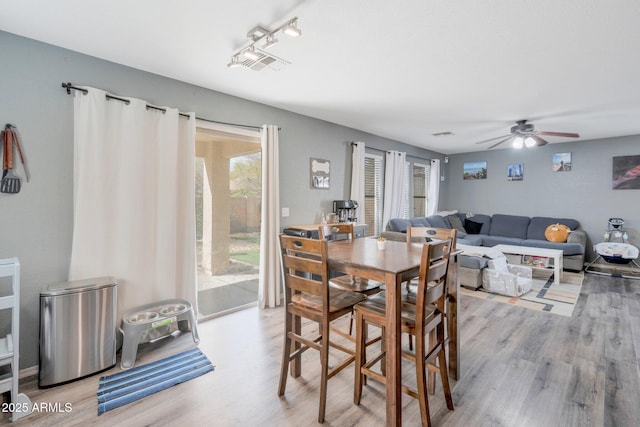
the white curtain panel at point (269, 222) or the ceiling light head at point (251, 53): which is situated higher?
the ceiling light head at point (251, 53)

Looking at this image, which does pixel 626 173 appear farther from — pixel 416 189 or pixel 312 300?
pixel 312 300

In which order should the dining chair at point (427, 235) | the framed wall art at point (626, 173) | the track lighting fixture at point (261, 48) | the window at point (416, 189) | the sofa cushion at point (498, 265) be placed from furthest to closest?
the window at point (416, 189) < the framed wall art at point (626, 173) < the sofa cushion at point (498, 265) < the dining chair at point (427, 235) < the track lighting fixture at point (261, 48)

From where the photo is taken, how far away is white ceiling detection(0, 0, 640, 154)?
1854 mm

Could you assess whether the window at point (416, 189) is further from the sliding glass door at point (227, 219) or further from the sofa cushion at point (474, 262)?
the sliding glass door at point (227, 219)

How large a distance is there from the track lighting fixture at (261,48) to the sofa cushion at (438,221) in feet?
15.8

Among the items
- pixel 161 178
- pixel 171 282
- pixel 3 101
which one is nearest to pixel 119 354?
pixel 171 282

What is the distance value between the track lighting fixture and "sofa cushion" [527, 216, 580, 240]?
6150mm

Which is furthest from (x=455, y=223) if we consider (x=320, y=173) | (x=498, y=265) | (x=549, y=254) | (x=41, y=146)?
(x=41, y=146)

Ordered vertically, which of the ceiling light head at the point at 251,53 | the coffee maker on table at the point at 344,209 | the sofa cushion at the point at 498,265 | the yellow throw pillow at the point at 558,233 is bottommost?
the sofa cushion at the point at 498,265

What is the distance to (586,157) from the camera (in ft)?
19.2

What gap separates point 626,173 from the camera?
5.48 meters

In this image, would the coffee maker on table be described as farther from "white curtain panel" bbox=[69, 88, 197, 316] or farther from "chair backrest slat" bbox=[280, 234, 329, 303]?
"chair backrest slat" bbox=[280, 234, 329, 303]

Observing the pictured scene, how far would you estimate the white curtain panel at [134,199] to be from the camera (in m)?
2.39

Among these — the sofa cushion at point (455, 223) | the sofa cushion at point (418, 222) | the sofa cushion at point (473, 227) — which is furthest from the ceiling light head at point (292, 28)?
the sofa cushion at point (473, 227)
